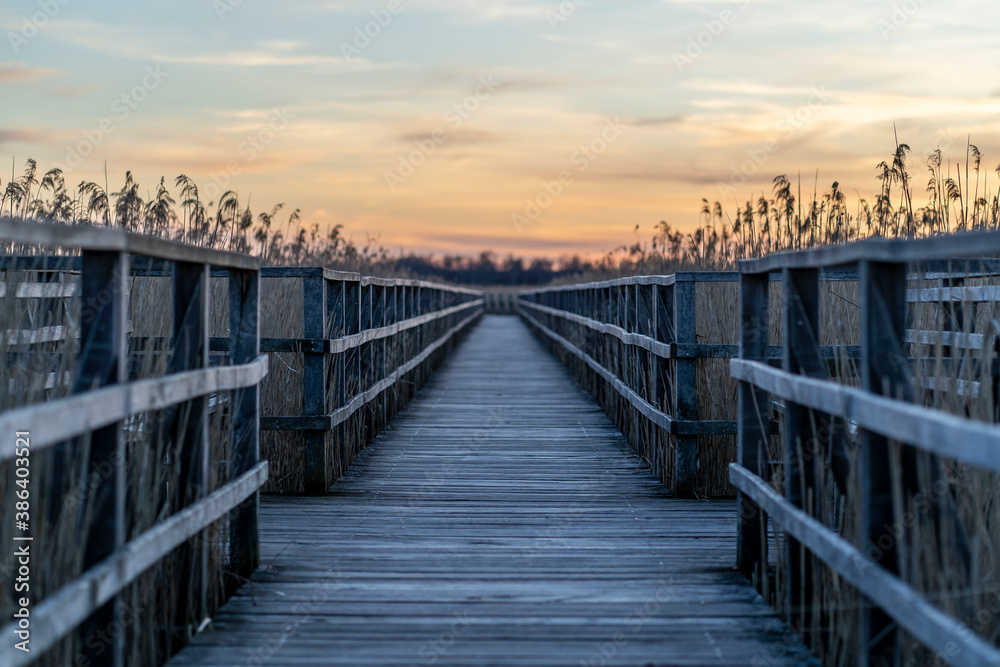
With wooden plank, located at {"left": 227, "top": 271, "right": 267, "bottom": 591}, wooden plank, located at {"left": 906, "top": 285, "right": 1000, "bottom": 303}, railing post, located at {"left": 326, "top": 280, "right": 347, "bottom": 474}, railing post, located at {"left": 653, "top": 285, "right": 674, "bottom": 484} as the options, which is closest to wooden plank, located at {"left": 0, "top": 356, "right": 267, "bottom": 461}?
wooden plank, located at {"left": 227, "top": 271, "right": 267, "bottom": 591}

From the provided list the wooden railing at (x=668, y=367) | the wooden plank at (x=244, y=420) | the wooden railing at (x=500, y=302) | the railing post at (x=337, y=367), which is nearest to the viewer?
the wooden plank at (x=244, y=420)

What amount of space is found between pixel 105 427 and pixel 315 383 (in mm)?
3163

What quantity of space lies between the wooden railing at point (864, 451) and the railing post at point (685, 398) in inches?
62.9

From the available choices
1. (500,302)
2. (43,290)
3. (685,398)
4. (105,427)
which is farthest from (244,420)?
(500,302)

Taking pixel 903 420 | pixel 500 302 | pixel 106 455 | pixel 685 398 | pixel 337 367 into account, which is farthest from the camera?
pixel 500 302

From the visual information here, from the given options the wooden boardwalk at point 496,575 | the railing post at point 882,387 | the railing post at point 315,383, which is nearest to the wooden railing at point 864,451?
the railing post at point 882,387

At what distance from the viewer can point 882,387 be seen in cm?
253

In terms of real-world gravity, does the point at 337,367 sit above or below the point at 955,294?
below

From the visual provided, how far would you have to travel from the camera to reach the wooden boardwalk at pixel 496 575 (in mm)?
3070

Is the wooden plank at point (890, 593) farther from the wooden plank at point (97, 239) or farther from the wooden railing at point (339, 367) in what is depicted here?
the wooden railing at point (339, 367)

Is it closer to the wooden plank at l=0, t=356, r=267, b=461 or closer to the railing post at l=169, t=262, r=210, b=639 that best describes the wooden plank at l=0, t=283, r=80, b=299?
the railing post at l=169, t=262, r=210, b=639

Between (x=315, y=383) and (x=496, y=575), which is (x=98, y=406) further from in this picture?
(x=315, y=383)

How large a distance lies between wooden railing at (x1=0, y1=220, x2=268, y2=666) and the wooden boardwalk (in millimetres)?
442

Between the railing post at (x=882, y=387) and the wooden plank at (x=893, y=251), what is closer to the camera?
the wooden plank at (x=893, y=251)
